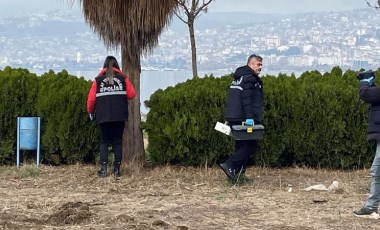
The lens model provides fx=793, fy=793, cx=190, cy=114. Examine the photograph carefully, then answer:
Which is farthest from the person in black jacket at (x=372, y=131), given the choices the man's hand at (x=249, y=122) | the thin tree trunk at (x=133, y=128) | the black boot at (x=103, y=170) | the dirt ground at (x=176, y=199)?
the thin tree trunk at (x=133, y=128)

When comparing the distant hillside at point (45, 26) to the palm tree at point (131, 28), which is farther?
the distant hillside at point (45, 26)

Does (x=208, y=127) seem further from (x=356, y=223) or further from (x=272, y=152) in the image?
(x=356, y=223)

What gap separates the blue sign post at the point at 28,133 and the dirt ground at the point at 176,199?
1.06 ft

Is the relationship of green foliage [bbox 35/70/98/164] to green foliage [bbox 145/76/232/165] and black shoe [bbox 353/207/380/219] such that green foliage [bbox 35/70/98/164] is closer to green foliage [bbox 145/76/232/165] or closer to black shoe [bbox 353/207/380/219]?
green foliage [bbox 145/76/232/165]

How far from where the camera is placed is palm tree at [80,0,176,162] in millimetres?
10461

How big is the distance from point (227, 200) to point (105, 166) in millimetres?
2117

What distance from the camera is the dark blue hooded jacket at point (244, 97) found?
30.7 ft

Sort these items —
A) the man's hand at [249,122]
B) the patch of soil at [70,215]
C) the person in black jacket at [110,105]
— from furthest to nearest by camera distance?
1. the person in black jacket at [110,105]
2. the man's hand at [249,122]
3. the patch of soil at [70,215]

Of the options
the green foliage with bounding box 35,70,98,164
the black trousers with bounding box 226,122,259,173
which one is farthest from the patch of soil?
the green foliage with bounding box 35,70,98,164

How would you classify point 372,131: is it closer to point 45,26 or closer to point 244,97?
point 244,97

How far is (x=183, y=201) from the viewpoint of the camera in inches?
344

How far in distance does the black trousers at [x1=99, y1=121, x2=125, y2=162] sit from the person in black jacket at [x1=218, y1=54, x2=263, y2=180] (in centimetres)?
148

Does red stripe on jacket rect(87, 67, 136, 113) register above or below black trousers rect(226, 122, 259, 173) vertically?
above

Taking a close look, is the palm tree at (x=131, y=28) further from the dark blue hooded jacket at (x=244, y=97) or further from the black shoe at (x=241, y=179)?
the black shoe at (x=241, y=179)
